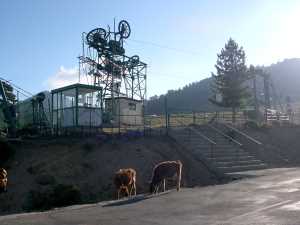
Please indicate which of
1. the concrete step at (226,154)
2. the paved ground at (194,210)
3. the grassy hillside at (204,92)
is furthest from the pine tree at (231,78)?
the grassy hillside at (204,92)

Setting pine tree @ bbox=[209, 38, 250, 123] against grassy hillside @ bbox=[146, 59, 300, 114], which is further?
grassy hillside @ bbox=[146, 59, 300, 114]

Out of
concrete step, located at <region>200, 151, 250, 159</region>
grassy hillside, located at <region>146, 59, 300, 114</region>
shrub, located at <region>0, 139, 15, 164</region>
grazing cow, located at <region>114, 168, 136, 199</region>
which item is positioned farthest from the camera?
grassy hillside, located at <region>146, 59, 300, 114</region>

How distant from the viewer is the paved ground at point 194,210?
10219 millimetres

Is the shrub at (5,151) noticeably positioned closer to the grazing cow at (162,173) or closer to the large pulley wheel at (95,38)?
the grazing cow at (162,173)

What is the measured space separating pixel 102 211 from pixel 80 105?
14.7 metres

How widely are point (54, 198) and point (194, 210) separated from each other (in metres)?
7.43

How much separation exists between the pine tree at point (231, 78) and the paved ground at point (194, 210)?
99.0ft

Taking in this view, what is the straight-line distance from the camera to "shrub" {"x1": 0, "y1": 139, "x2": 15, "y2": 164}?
20.3 m

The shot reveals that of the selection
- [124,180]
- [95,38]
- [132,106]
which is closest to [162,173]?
[124,180]

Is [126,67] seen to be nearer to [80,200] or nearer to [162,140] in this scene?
[162,140]

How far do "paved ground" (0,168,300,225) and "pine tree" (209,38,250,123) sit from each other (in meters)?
30.2

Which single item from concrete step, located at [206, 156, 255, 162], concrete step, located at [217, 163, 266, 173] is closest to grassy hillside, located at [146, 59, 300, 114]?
concrete step, located at [206, 156, 255, 162]

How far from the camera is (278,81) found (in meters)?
184

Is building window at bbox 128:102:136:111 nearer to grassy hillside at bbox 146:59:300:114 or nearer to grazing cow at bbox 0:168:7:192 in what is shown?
grazing cow at bbox 0:168:7:192
